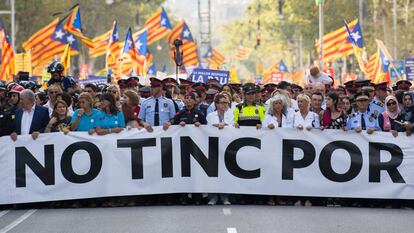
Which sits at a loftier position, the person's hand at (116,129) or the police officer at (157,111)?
the police officer at (157,111)

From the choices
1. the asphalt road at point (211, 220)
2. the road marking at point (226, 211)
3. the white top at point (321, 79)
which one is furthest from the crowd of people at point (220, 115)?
the white top at point (321, 79)

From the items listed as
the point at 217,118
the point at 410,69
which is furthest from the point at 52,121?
the point at 410,69

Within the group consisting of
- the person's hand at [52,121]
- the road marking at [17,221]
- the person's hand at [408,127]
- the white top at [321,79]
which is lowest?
the road marking at [17,221]

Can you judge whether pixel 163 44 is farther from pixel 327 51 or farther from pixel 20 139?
pixel 20 139

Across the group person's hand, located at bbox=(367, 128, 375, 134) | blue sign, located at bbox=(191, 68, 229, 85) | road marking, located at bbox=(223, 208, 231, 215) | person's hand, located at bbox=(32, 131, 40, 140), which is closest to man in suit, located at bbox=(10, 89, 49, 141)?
person's hand, located at bbox=(32, 131, 40, 140)

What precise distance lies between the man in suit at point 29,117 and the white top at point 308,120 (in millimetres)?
3481

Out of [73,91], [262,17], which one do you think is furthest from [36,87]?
[262,17]

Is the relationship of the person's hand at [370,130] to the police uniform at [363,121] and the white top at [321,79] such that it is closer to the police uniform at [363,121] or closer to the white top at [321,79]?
the police uniform at [363,121]

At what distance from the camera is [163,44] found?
136 m

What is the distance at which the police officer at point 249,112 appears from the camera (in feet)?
60.0

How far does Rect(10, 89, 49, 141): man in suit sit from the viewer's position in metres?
17.9

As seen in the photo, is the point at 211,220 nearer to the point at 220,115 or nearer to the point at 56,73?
the point at 220,115

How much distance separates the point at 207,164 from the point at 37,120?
245 cm

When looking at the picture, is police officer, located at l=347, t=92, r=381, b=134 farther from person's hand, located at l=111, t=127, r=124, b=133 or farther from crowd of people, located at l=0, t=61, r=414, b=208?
person's hand, located at l=111, t=127, r=124, b=133
